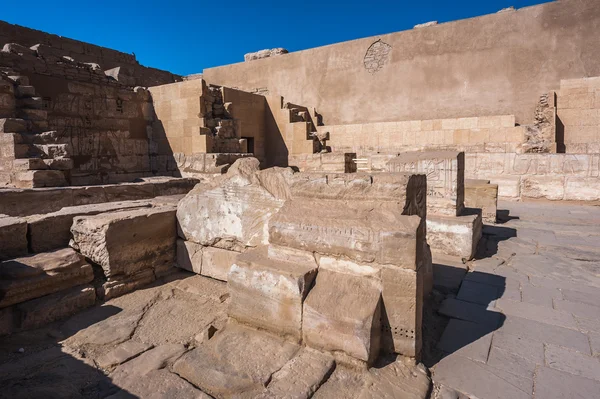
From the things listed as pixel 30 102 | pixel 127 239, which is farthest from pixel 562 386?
pixel 30 102

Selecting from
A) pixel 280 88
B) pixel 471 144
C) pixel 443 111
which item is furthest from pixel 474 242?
pixel 280 88

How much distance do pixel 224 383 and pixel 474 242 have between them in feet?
11.8

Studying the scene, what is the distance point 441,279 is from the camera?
3.52 m

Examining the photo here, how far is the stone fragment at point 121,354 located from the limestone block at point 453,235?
11.3 feet

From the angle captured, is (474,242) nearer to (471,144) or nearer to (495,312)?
(495,312)

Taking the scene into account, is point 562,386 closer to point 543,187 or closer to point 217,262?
point 217,262

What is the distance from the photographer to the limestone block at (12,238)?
9.36 ft

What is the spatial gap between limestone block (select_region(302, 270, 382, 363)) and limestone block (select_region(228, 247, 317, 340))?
0.09 m

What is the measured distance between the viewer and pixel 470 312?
2.83m

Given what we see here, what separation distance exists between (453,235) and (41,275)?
13.7ft

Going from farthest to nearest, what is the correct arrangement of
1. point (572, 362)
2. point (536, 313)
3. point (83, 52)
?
point (83, 52)
point (536, 313)
point (572, 362)

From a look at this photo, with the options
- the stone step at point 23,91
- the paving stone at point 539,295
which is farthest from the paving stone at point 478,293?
the stone step at point 23,91

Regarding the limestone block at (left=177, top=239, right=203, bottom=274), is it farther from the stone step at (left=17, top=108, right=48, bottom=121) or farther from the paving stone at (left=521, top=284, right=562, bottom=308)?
the stone step at (left=17, top=108, right=48, bottom=121)

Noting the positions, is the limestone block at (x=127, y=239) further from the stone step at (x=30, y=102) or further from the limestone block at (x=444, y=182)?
the stone step at (x=30, y=102)
